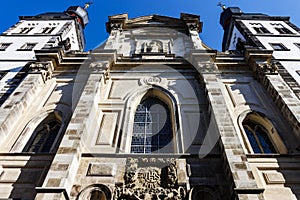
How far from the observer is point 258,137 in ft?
34.4

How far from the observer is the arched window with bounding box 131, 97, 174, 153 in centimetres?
1003

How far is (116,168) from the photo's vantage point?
8383 mm

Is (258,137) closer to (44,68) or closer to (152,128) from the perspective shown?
(152,128)

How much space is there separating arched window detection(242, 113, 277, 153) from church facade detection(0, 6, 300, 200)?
0.04 m

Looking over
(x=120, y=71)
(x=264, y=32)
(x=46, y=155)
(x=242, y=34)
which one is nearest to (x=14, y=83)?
(x=120, y=71)

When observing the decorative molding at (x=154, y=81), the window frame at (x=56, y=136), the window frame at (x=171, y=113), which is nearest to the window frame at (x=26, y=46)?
the window frame at (x=56, y=136)

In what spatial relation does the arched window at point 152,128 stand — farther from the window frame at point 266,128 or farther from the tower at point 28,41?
the tower at point 28,41

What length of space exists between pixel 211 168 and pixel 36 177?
19.1 feet

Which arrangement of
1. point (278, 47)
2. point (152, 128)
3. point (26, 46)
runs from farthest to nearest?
1. point (26, 46)
2. point (278, 47)
3. point (152, 128)

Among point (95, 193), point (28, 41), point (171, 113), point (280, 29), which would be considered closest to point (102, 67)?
point (171, 113)

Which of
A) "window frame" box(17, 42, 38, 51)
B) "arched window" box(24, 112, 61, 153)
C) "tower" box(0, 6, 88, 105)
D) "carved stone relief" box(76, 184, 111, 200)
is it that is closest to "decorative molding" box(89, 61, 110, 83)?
"arched window" box(24, 112, 61, 153)

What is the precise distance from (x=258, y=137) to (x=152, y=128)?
4.50 metres

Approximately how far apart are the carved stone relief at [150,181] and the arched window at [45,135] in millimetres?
3464

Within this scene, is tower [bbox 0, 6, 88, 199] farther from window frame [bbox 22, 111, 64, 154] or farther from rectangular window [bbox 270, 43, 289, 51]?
rectangular window [bbox 270, 43, 289, 51]
